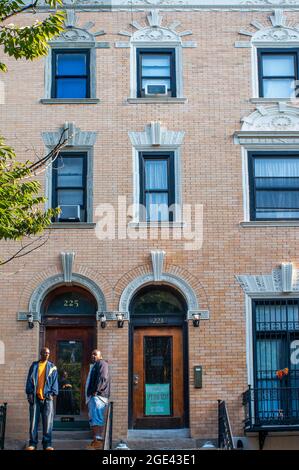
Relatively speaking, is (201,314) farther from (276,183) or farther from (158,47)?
(158,47)

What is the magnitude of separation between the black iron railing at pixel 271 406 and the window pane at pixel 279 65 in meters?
7.33

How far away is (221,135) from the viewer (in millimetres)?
19516

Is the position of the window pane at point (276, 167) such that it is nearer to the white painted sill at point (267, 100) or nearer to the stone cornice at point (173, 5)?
the white painted sill at point (267, 100)

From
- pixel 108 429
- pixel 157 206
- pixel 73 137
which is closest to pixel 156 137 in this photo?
pixel 157 206

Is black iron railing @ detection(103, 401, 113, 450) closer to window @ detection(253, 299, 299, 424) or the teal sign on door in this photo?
the teal sign on door

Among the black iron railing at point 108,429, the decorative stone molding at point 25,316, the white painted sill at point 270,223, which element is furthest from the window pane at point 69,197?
the black iron railing at point 108,429

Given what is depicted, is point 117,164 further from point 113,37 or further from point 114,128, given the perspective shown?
point 113,37

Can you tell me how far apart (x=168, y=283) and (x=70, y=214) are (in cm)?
267

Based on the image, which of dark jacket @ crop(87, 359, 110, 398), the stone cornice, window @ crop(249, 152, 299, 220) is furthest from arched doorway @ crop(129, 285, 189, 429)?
the stone cornice

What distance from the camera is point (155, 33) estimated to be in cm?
2030

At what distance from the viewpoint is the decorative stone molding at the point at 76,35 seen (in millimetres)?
20219

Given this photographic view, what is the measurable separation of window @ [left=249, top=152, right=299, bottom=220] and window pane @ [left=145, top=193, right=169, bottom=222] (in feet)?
6.34
